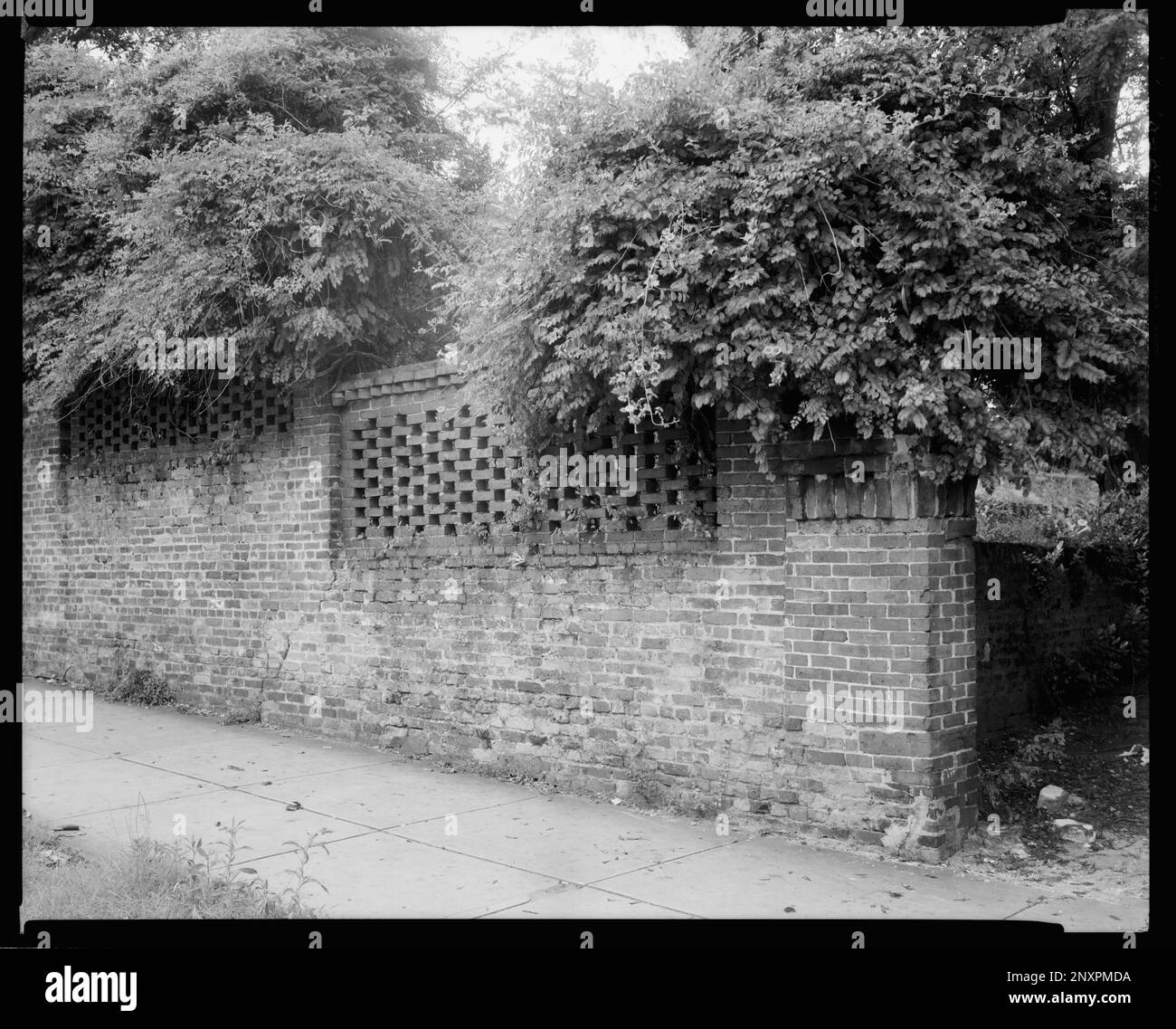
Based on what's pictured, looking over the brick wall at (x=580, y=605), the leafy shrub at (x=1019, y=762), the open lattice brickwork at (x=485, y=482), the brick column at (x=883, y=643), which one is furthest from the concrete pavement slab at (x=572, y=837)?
the leafy shrub at (x=1019, y=762)

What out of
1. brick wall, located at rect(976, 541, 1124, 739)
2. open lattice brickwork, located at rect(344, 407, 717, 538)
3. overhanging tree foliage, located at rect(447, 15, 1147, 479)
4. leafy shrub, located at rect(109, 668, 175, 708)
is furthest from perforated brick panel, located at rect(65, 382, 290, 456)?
brick wall, located at rect(976, 541, 1124, 739)

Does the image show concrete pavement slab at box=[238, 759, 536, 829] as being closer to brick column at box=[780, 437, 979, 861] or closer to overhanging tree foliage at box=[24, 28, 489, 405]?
brick column at box=[780, 437, 979, 861]

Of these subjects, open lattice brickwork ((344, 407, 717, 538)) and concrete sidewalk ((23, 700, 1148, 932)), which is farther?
open lattice brickwork ((344, 407, 717, 538))

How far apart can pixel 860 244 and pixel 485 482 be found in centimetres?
340

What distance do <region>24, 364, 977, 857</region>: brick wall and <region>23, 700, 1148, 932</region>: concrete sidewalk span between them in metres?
0.35

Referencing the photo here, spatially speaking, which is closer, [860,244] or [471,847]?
[860,244]

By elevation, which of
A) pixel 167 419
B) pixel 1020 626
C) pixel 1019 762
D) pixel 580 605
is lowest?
pixel 1019 762

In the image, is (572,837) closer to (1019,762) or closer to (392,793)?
(392,793)

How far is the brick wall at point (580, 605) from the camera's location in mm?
5887

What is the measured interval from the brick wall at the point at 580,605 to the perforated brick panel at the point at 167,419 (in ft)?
0.49

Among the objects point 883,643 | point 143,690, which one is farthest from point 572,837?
point 143,690

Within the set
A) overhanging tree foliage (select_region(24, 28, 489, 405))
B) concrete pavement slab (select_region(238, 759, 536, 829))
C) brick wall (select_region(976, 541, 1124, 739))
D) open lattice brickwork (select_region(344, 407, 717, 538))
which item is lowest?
concrete pavement slab (select_region(238, 759, 536, 829))

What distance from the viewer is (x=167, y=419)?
34.8 ft

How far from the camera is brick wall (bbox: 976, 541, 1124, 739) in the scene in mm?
8555
